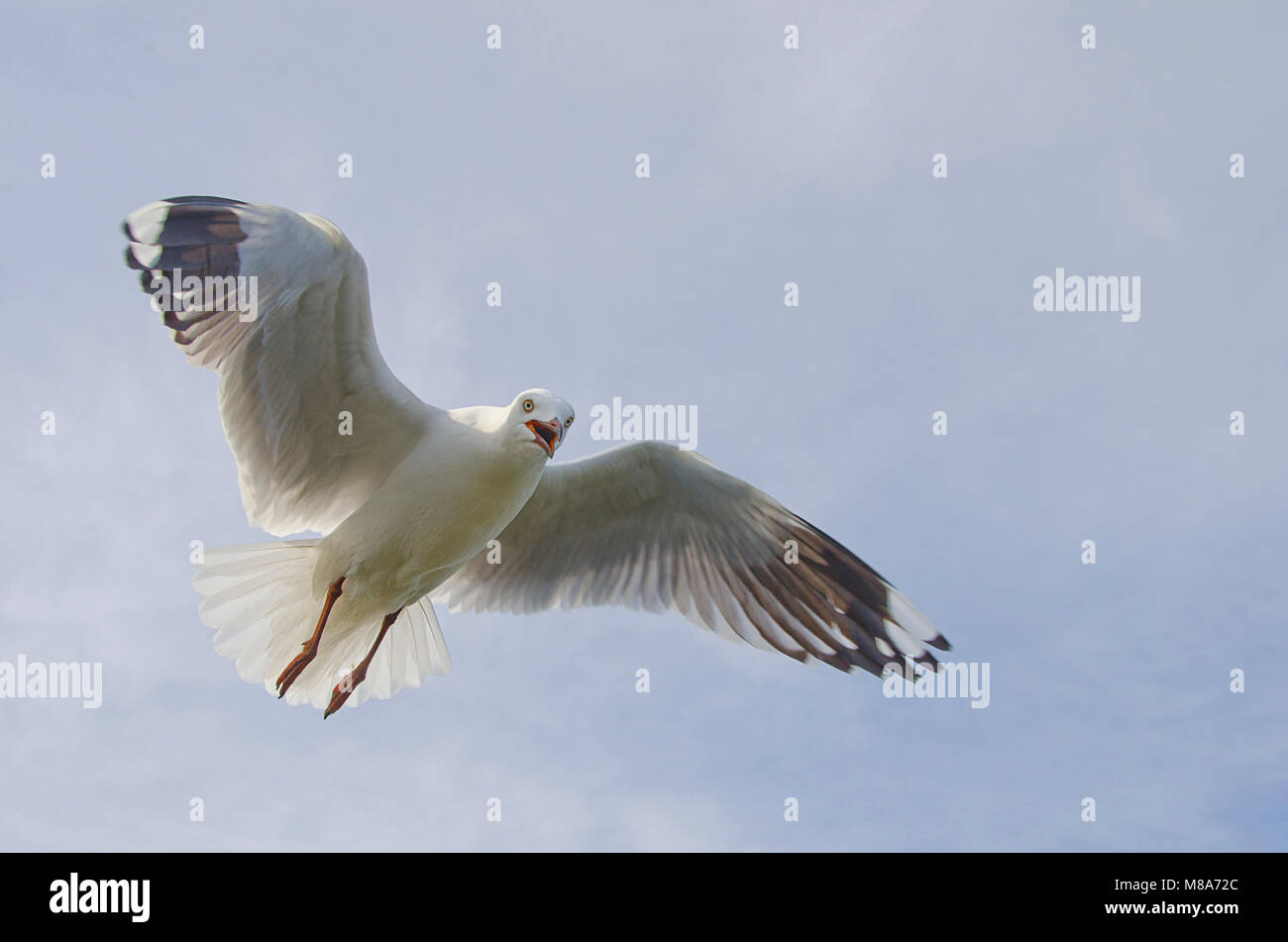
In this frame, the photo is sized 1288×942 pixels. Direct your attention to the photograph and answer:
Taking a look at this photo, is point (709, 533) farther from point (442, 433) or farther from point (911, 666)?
point (442, 433)

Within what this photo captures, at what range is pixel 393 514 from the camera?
505cm

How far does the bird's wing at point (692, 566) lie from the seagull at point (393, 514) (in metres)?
0.01

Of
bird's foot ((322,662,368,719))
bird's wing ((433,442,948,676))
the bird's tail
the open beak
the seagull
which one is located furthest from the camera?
bird's wing ((433,442,948,676))

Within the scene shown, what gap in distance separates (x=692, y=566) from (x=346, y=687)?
169 cm

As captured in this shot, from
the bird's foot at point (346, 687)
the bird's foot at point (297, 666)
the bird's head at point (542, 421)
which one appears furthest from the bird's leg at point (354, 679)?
the bird's head at point (542, 421)

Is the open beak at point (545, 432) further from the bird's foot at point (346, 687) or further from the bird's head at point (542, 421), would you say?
the bird's foot at point (346, 687)

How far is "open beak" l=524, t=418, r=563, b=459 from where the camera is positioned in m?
4.79

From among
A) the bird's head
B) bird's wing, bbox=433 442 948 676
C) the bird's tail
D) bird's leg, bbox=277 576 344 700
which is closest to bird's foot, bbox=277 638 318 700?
bird's leg, bbox=277 576 344 700

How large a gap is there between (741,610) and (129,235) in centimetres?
311

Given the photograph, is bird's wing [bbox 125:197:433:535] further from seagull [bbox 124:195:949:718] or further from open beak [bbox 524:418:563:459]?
open beak [bbox 524:418:563:459]

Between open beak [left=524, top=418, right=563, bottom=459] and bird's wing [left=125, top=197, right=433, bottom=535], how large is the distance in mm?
629

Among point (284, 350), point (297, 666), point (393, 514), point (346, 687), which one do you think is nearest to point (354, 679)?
point (346, 687)

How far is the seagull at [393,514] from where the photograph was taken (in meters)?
4.66

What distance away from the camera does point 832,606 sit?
5895 mm
